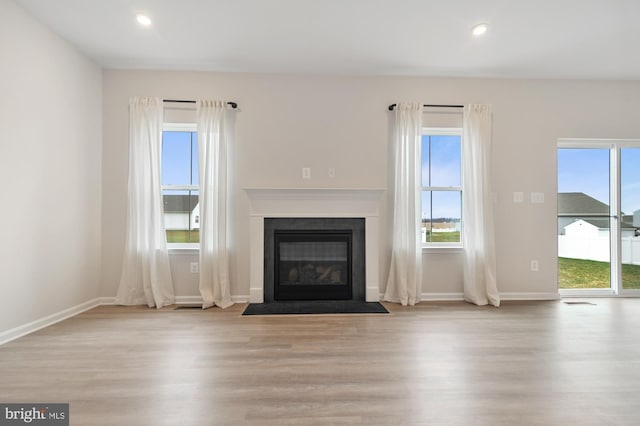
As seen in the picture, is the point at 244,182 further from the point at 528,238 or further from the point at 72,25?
the point at 528,238

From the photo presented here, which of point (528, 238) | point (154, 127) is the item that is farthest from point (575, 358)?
Answer: point (154, 127)

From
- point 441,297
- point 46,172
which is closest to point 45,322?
point 46,172

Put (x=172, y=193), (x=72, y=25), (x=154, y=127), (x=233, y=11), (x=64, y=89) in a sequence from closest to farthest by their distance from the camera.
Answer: (x=233, y=11)
(x=72, y=25)
(x=64, y=89)
(x=154, y=127)
(x=172, y=193)

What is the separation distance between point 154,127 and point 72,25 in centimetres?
106

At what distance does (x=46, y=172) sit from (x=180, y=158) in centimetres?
122

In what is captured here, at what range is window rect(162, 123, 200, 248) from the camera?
3441mm

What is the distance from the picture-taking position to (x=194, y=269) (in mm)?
3354

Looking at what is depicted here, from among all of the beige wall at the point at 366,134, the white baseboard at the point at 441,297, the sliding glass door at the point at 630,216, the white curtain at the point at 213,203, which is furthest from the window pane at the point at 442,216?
the white curtain at the point at 213,203

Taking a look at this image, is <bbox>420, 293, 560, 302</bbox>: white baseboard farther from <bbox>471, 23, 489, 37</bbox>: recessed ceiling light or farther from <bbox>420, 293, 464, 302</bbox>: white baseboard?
<bbox>471, 23, 489, 37</bbox>: recessed ceiling light

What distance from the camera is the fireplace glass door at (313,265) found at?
11.1ft

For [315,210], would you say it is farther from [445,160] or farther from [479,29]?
[479,29]

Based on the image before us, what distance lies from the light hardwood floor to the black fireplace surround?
1.82ft

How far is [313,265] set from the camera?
3.43 meters

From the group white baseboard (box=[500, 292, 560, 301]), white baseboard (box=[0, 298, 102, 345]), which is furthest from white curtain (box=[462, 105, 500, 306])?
white baseboard (box=[0, 298, 102, 345])
